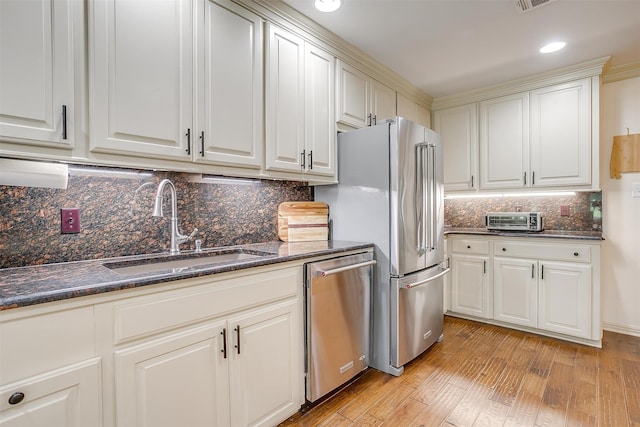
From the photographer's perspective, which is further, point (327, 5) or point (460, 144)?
point (460, 144)

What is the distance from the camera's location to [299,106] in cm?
219

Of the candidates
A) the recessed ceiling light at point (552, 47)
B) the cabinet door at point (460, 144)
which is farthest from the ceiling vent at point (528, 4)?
the cabinet door at point (460, 144)

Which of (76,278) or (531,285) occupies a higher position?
(76,278)

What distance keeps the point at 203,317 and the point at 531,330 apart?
308 cm

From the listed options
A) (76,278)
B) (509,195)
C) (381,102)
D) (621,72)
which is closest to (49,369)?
(76,278)

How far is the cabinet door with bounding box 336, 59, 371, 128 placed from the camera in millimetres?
2494

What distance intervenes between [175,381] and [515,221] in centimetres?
319

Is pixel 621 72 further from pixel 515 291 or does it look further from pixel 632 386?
pixel 632 386

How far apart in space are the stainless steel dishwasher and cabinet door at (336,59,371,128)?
1.13 metres

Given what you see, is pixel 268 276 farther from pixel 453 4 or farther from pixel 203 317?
pixel 453 4

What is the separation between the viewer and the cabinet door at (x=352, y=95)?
2.49 m

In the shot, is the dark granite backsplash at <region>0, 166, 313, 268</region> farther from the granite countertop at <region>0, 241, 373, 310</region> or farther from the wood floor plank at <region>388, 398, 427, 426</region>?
the wood floor plank at <region>388, 398, 427, 426</region>

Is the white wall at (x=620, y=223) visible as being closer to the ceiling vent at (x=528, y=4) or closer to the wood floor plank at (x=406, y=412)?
the ceiling vent at (x=528, y=4)

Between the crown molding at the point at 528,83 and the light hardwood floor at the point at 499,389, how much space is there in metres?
2.44
